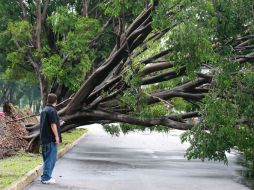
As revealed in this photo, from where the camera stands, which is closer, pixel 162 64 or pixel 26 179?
pixel 26 179

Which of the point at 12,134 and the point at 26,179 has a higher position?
the point at 12,134

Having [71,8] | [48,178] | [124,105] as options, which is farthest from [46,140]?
[71,8]

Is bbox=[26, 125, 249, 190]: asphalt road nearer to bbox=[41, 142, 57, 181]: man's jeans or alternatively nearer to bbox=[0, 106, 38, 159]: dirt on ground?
bbox=[41, 142, 57, 181]: man's jeans

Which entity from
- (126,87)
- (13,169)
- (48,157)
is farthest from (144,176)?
(126,87)

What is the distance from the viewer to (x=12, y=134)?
1875cm

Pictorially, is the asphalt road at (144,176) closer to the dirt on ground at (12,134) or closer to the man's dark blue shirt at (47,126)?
the man's dark blue shirt at (47,126)

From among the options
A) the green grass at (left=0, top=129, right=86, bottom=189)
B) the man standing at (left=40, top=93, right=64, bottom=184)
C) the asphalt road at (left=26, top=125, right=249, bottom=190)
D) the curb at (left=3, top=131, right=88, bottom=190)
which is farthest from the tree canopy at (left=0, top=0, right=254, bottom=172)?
the curb at (left=3, top=131, right=88, bottom=190)

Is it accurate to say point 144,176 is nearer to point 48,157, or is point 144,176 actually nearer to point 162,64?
point 48,157

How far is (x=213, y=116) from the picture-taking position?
1252 cm

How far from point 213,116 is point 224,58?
204cm

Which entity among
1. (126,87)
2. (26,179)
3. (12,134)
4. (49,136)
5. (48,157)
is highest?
(126,87)

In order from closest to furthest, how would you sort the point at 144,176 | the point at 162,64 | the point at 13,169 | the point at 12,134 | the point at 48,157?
the point at 48,157 < the point at 13,169 < the point at 144,176 < the point at 162,64 < the point at 12,134

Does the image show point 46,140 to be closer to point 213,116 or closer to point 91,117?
point 213,116

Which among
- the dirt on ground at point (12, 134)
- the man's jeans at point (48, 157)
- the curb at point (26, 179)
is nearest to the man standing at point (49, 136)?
the man's jeans at point (48, 157)
